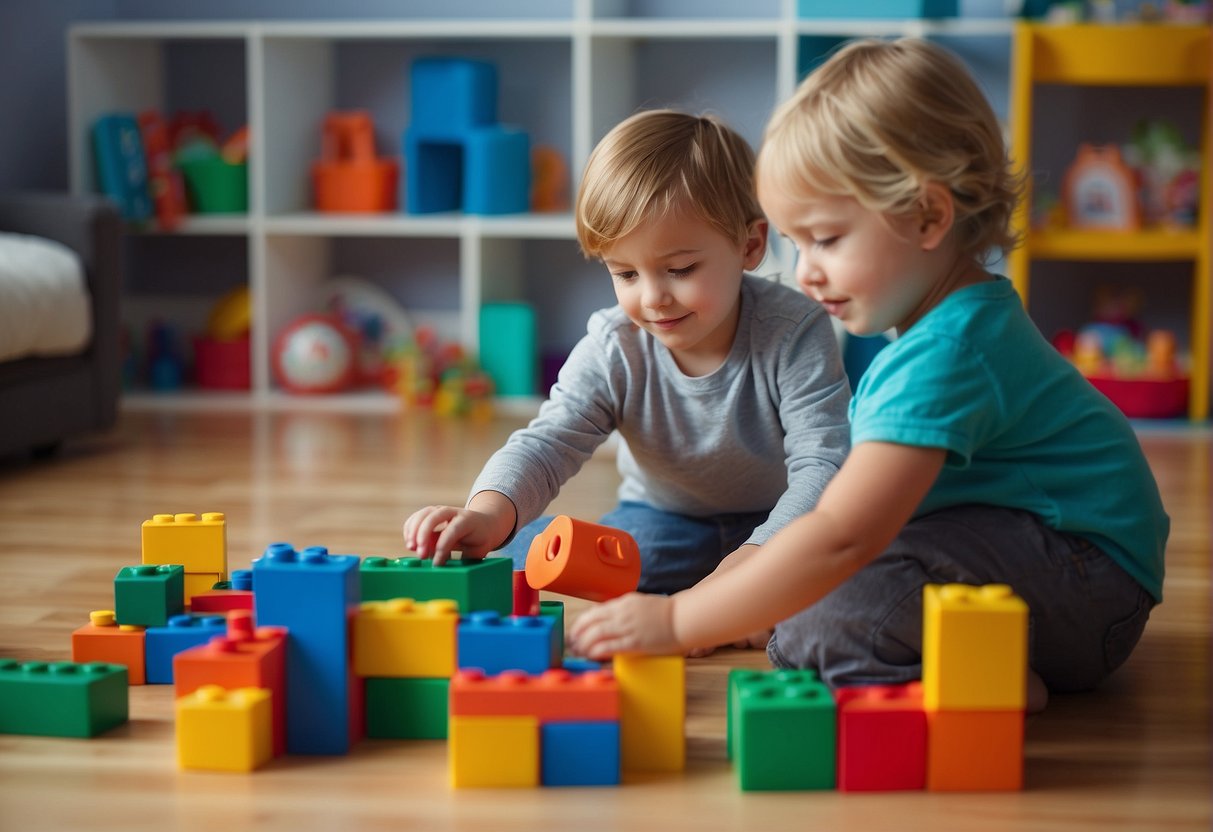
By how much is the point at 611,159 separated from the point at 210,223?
1898 mm

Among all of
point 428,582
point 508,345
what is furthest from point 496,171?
point 428,582

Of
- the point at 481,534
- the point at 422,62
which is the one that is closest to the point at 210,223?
the point at 422,62

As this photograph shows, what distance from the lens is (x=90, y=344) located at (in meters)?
2.43

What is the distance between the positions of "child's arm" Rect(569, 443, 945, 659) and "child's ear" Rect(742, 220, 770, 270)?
0.38 metres

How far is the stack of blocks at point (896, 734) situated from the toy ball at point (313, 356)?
2104mm

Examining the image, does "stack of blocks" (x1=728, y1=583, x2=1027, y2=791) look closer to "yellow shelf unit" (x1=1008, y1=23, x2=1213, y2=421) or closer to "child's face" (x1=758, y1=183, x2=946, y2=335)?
"child's face" (x1=758, y1=183, x2=946, y2=335)

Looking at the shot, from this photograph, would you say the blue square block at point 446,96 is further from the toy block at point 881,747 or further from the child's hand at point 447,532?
the toy block at point 881,747

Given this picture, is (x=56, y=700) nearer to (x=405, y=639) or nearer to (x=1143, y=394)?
(x=405, y=639)

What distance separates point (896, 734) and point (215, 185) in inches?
94.1

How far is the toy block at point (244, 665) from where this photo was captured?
0.97 m

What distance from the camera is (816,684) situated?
3.17 feet

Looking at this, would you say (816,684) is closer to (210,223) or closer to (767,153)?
(767,153)

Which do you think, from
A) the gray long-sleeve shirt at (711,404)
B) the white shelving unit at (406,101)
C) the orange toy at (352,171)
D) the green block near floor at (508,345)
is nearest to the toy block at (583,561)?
the gray long-sleeve shirt at (711,404)

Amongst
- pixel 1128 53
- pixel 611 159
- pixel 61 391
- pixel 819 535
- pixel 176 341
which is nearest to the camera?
pixel 819 535
